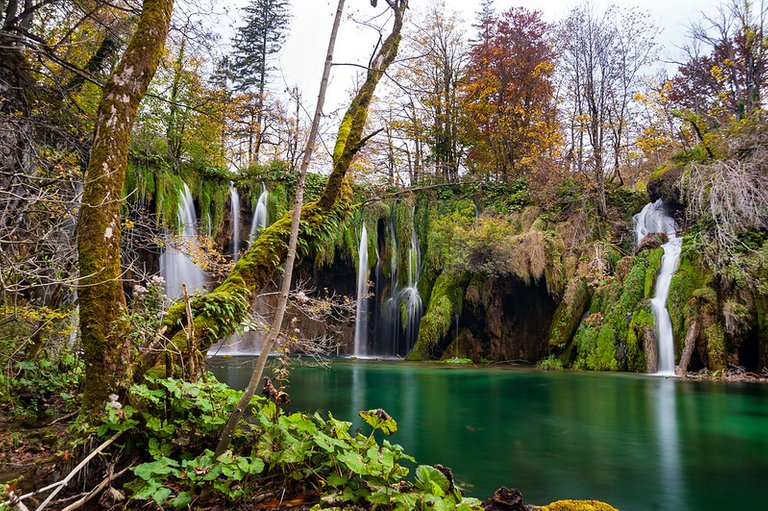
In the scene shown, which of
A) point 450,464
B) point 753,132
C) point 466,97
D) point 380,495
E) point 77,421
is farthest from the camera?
point 466,97

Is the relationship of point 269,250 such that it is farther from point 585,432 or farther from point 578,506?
point 585,432

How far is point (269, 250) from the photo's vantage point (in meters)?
4.15

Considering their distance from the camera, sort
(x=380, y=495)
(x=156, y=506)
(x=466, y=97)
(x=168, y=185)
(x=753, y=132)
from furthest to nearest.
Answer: (x=466, y=97)
(x=168, y=185)
(x=753, y=132)
(x=156, y=506)
(x=380, y=495)

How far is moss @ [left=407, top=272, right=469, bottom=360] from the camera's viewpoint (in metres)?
15.7

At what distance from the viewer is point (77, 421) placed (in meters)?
2.76

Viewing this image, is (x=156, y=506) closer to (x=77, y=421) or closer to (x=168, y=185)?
(x=77, y=421)

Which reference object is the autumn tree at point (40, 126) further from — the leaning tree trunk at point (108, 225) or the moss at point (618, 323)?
the moss at point (618, 323)

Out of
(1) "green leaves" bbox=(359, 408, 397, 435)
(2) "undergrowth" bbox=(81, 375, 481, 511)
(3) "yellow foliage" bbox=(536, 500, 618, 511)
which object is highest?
(1) "green leaves" bbox=(359, 408, 397, 435)

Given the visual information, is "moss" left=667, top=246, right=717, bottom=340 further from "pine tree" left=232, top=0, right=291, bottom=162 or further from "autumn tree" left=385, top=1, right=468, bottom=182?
"pine tree" left=232, top=0, right=291, bottom=162

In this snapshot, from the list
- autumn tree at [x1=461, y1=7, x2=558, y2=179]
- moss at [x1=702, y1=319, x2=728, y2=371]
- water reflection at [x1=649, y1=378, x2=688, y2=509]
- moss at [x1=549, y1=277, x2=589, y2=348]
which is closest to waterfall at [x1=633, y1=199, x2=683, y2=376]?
moss at [x1=702, y1=319, x2=728, y2=371]

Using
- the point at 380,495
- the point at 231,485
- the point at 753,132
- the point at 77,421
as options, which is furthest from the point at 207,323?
the point at 753,132

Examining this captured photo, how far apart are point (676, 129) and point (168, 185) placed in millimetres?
17950

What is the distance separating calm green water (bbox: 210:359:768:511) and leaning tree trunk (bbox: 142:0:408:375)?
104 inches

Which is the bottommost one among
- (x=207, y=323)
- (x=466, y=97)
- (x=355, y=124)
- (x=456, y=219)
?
(x=207, y=323)
